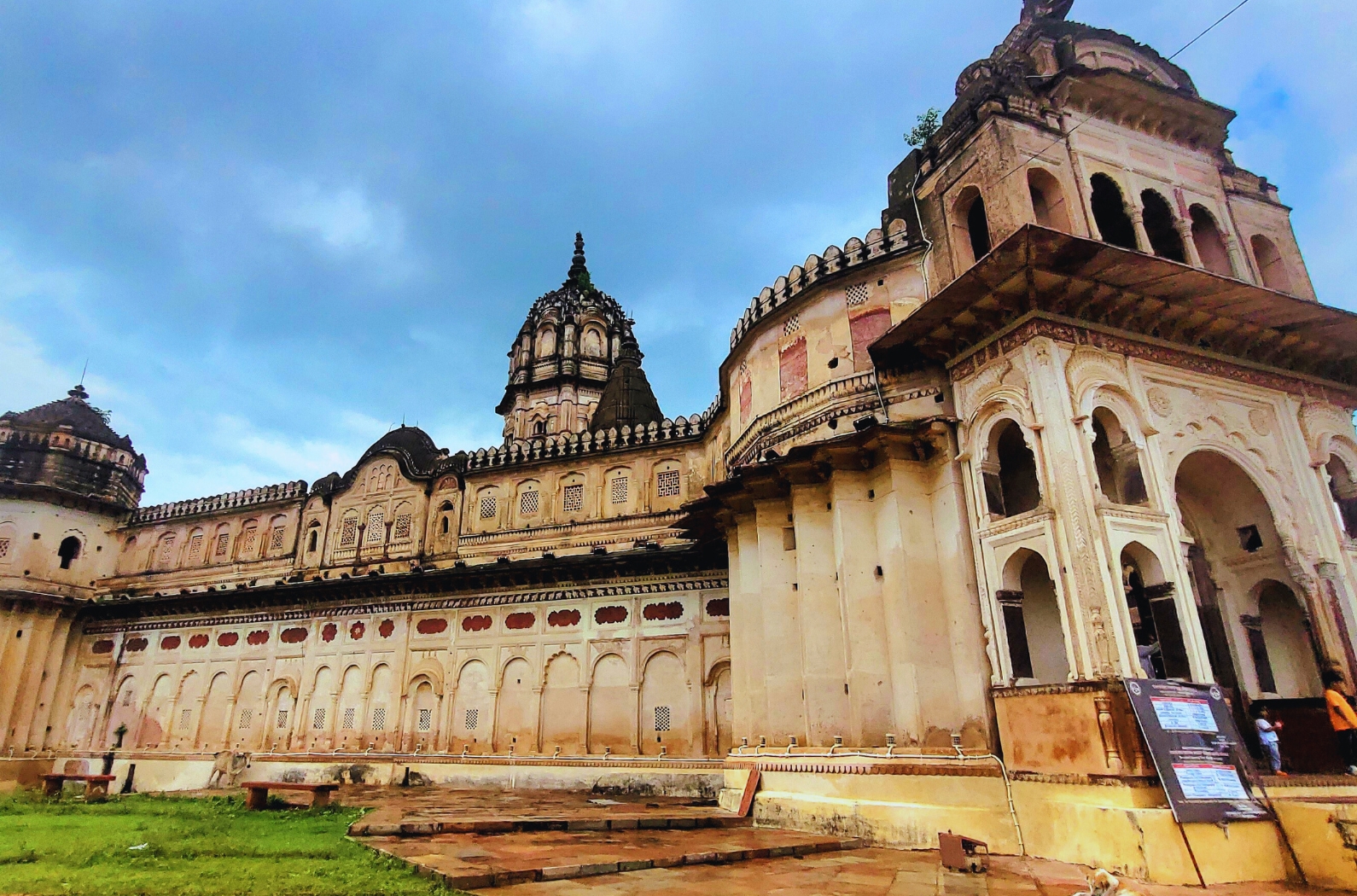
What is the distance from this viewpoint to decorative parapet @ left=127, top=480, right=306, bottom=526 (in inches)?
1082

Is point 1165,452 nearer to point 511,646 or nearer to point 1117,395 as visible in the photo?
point 1117,395

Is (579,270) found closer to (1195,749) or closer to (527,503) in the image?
(527,503)

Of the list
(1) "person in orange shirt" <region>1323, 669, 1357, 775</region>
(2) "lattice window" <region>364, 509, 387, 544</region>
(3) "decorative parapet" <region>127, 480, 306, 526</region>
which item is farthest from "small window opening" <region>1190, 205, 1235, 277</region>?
(3) "decorative parapet" <region>127, 480, 306, 526</region>

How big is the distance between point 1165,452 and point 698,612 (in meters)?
11.2

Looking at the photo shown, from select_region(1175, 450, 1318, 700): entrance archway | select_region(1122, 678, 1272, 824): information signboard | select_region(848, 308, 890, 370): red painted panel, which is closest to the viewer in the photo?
select_region(1122, 678, 1272, 824): information signboard

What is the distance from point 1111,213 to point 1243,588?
6836mm

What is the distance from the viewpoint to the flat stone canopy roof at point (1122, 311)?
11477 mm

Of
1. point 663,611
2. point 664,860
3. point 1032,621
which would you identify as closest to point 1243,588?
point 1032,621

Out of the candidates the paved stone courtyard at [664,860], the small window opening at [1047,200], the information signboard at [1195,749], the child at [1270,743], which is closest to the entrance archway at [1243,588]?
the child at [1270,743]

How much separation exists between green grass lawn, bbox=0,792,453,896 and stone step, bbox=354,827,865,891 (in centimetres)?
35

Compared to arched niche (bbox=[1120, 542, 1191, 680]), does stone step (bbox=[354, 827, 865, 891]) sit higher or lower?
lower

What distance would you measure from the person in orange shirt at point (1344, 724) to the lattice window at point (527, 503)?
1830 centimetres

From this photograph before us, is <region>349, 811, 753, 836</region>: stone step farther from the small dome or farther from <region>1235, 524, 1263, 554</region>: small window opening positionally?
the small dome

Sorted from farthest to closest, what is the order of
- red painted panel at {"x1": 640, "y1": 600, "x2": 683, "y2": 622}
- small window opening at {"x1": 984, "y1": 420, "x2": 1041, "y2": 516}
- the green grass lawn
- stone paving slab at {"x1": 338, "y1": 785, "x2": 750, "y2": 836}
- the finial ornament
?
red painted panel at {"x1": 640, "y1": 600, "x2": 683, "y2": 622}, the finial ornament, small window opening at {"x1": 984, "y1": 420, "x2": 1041, "y2": 516}, stone paving slab at {"x1": 338, "y1": 785, "x2": 750, "y2": 836}, the green grass lawn
